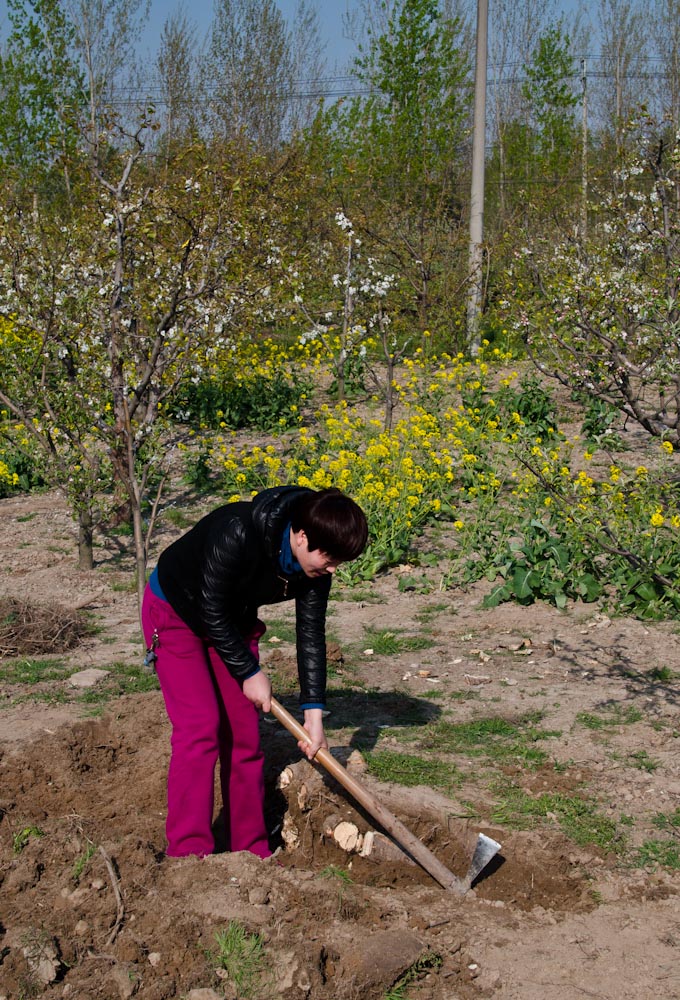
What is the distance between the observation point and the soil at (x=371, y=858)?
9.46ft

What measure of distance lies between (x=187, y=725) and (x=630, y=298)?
6000 millimetres

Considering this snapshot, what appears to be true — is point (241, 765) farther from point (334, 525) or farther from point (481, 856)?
point (334, 525)

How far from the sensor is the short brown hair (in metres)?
2.96

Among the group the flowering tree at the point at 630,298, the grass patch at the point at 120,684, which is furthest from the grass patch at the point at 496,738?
the flowering tree at the point at 630,298

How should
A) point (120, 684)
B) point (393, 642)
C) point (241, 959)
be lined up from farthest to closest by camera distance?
point (393, 642), point (120, 684), point (241, 959)

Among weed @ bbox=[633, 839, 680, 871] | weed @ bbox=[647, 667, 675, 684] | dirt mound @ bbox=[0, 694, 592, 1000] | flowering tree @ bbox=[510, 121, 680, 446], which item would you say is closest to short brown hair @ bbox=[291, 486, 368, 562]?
dirt mound @ bbox=[0, 694, 592, 1000]

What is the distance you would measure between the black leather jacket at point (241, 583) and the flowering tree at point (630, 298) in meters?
2.43

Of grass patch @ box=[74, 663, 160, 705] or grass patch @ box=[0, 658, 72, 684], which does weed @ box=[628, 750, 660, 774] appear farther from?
grass patch @ box=[0, 658, 72, 684]

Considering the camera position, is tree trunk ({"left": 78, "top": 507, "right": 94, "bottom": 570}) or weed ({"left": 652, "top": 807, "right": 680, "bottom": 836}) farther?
tree trunk ({"left": 78, "top": 507, "right": 94, "bottom": 570})

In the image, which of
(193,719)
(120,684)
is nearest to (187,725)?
(193,719)

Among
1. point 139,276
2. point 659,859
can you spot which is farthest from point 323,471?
point 659,859

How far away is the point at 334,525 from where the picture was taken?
2.95 m

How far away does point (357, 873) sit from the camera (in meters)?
3.74

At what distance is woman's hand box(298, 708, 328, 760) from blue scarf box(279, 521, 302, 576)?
1.79ft
